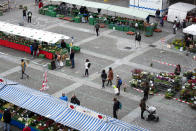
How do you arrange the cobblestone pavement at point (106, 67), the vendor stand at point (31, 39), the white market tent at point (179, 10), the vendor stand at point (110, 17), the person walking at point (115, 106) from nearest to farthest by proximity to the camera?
1. the person walking at point (115, 106)
2. the cobblestone pavement at point (106, 67)
3. the vendor stand at point (31, 39)
4. the vendor stand at point (110, 17)
5. the white market tent at point (179, 10)

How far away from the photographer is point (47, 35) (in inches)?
1147

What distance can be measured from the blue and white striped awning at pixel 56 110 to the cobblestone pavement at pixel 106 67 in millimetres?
3422

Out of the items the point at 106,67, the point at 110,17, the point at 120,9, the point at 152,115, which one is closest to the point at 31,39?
the point at 106,67

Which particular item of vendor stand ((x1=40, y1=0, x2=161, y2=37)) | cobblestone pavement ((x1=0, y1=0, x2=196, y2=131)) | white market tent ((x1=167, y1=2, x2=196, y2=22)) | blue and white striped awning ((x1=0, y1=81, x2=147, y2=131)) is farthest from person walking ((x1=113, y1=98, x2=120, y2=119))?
white market tent ((x1=167, y1=2, x2=196, y2=22))

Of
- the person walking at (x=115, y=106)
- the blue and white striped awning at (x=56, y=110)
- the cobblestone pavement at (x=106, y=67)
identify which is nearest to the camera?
the blue and white striped awning at (x=56, y=110)

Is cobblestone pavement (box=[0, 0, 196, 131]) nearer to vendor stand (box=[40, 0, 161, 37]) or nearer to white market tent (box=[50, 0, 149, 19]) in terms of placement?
vendor stand (box=[40, 0, 161, 37])

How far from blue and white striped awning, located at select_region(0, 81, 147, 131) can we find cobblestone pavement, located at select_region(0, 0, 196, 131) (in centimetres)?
342

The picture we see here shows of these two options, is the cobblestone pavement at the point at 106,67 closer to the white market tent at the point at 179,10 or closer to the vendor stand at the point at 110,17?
the vendor stand at the point at 110,17

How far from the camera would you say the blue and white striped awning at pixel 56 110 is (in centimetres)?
1691

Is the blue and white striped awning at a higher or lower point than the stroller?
higher

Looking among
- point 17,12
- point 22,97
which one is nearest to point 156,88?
point 22,97

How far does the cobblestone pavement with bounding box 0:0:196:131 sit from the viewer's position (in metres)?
21.0

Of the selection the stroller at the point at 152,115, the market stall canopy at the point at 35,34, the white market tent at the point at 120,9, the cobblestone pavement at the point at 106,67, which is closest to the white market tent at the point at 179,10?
the cobblestone pavement at the point at 106,67

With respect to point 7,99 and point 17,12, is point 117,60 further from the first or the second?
point 17,12
